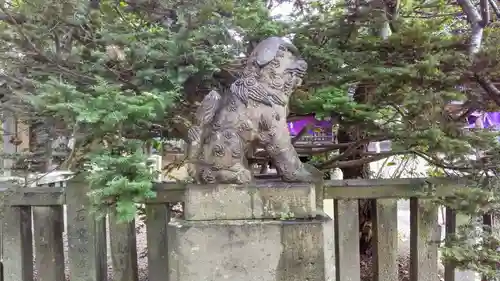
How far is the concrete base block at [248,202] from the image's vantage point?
2129 mm

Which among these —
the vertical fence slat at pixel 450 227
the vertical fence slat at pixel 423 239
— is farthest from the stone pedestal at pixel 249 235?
the vertical fence slat at pixel 450 227

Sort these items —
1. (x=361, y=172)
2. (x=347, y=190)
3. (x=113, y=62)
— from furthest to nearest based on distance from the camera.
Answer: (x=361, y=172) < (x=347, y=190) < (x=113, y=62)

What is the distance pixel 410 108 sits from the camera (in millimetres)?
2334

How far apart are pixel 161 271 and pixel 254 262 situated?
2.40 feet

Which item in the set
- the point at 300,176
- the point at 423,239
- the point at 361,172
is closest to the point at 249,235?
the point at 300,176

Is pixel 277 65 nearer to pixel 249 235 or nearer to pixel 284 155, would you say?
pixel 284 155

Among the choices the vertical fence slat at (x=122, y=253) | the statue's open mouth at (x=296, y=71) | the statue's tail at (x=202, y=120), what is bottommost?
the vertical fence slat at (x=122, y=253)

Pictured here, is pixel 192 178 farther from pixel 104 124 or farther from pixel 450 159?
pixel 450 159

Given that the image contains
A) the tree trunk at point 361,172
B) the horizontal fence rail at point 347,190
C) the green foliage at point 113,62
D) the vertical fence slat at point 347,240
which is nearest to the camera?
the green foliage at point 113,62

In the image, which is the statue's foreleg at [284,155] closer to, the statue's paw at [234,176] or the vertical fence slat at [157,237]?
the statue's paw at [234,176]

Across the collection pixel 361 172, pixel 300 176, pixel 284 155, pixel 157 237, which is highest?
pixel 284 155

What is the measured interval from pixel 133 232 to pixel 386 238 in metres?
1.63

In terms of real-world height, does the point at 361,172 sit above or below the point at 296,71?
below

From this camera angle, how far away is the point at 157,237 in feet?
8.22
